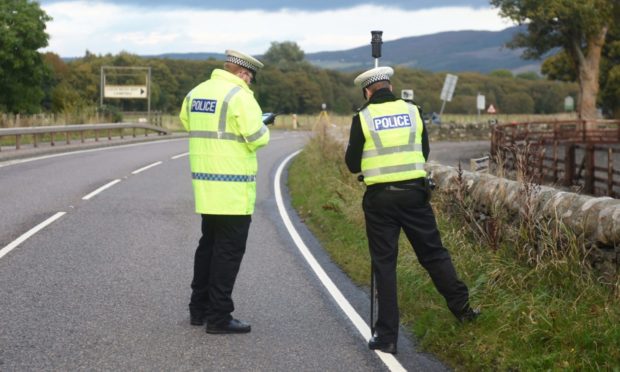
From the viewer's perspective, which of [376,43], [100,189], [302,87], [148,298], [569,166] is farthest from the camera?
[302,87]

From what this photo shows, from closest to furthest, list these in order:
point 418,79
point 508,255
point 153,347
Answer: point 153,347, point 508,255, point 418,79

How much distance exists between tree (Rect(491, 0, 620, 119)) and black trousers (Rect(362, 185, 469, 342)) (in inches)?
1664

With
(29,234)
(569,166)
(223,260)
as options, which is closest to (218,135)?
(223,260)

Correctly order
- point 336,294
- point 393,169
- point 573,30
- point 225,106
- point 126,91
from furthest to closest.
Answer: point 126,91
point 573,30
point 336,294
point 225,106
point 393,169

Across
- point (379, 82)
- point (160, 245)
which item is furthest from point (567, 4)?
point (379, 82)

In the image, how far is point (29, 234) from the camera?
35.9 feet

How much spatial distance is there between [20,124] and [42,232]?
23.0 meters

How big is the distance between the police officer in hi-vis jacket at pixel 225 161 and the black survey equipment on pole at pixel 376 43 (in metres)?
9.01

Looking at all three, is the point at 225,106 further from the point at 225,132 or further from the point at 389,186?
the point at 389,186

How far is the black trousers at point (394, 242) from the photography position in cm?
616

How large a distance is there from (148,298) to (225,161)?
192 centimetres

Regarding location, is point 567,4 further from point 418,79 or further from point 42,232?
point 418,79

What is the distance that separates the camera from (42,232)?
11.1 metres

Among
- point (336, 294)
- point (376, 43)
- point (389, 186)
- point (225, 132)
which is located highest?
point (376, 43)
